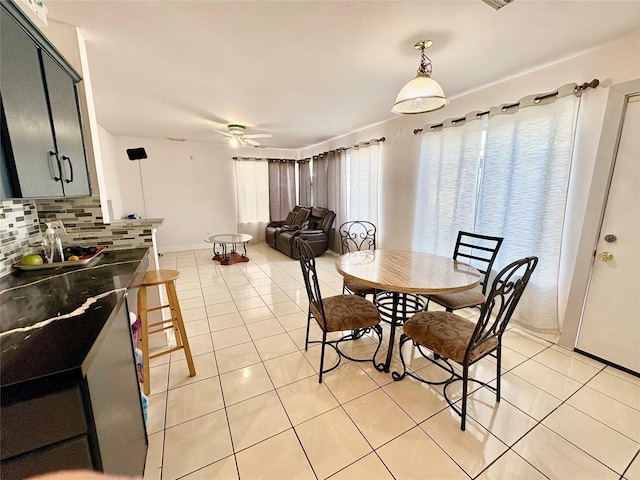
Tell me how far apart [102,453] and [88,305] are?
52 cm

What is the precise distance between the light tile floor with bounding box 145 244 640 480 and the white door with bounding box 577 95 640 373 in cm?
19

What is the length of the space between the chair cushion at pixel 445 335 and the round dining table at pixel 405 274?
0.18 m

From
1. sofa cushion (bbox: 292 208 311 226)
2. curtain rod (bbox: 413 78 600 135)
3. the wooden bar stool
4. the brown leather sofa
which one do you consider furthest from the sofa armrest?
the wooden bar stool

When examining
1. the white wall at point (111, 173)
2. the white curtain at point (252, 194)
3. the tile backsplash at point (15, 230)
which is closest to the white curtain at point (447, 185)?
the tile backsplash at point (15, 230)

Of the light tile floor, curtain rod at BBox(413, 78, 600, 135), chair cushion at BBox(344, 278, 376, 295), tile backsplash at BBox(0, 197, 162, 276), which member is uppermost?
curtain rod at BBox(413, 78, 600, 135)

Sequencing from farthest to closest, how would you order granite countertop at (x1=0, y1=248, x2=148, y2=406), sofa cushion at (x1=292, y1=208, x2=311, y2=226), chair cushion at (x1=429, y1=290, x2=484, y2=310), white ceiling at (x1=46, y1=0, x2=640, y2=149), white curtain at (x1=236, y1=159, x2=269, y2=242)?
1. white curtain at (x1=236, y1=159, x2=269, y2=242)
2. sofa cushion at (x1=292, y1=208, x2=311, y2=226)
3. chair cushion at (x1=429, y1=290, x2=484, y2=310)
4. white ceiling at (x1=46, y1=0, x2=640, y2=149)
5. granite countertop at (x1=0, y1=248, x2=148, y2=406)

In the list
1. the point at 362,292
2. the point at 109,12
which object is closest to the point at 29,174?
the point at 109,12

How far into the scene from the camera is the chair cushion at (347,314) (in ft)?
5.93

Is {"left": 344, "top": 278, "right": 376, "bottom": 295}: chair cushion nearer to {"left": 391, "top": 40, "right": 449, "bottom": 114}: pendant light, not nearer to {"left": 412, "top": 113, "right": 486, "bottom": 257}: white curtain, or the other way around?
{"left": 412, "top": 113, "right": 486, "bottom": 257}: white curtain

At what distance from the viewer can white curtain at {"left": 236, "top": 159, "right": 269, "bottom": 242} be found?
19.8 ft

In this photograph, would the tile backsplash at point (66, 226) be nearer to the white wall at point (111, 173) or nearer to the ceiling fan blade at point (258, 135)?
the white wall at point (111, 173)

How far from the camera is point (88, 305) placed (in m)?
1.03

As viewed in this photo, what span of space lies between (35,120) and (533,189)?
3.33m

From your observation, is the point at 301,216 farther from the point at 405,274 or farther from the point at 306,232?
the point at 405,274
